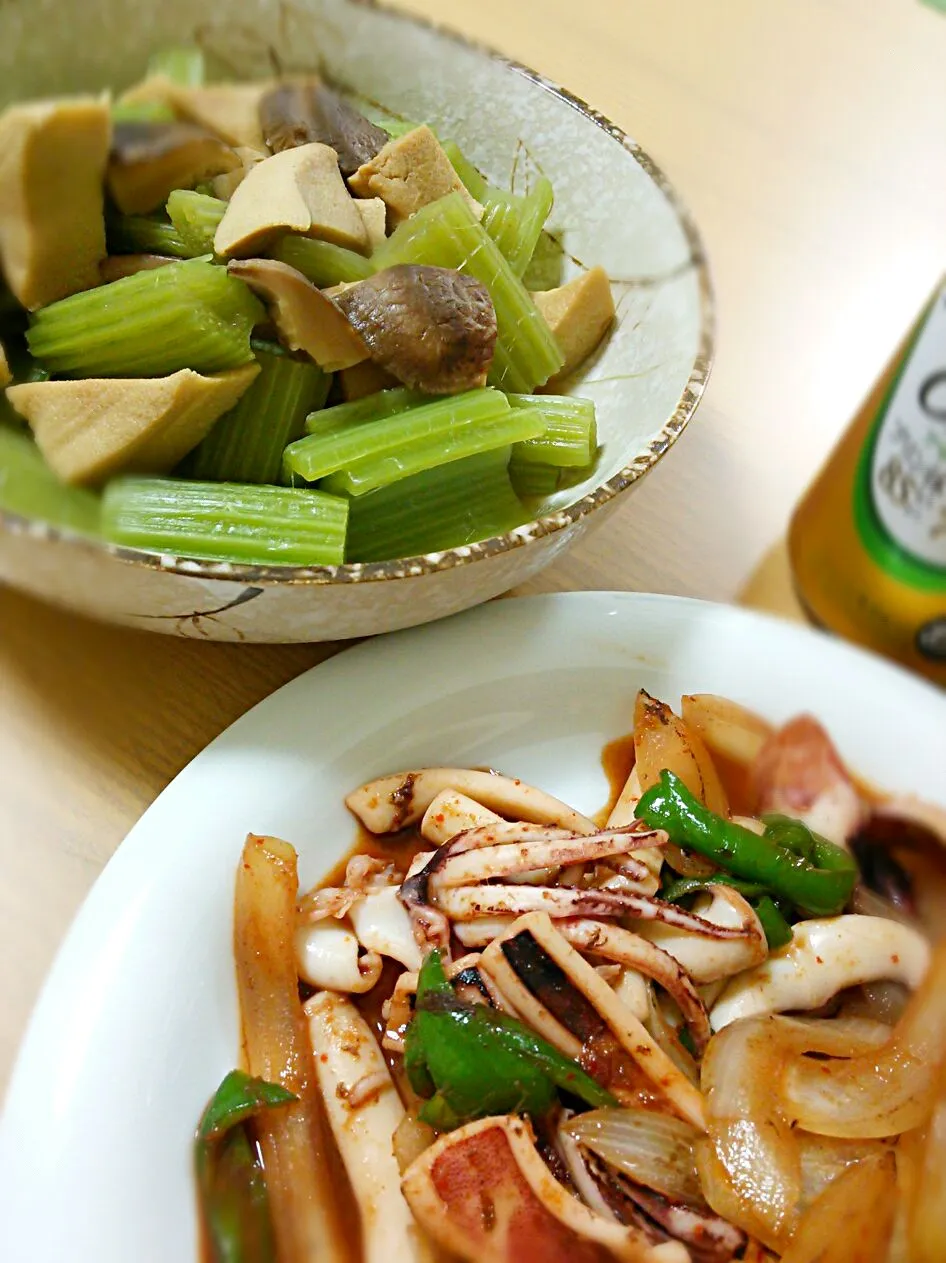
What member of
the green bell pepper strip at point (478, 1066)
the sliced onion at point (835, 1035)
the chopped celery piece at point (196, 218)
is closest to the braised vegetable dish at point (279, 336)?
the chopped celery piece at point (196, 218)

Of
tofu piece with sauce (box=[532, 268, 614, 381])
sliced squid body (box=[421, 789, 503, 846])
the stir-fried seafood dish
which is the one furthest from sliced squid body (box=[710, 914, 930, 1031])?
tofu piece with sauce (box=[532, 268, 614, 381])

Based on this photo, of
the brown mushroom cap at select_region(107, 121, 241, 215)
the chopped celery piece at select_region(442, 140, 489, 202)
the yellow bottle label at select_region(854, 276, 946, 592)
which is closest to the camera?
the brown mushroom cap at select_region(107, 121, 241, 215)

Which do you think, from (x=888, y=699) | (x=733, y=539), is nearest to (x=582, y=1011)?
(x=888, y=699)

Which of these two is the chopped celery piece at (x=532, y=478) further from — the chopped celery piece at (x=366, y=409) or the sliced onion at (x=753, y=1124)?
the sliced onion at (x=753, y=1124)

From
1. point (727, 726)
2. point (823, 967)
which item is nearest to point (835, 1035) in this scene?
point (823, 967)

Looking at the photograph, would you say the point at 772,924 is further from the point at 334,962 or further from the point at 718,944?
the point at 334,962

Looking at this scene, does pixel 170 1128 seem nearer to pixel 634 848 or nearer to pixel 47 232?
pixel 634 848

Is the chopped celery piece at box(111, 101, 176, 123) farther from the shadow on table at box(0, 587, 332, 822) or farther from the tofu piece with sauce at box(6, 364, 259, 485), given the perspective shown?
the shadow on table at box(0, 587, 332, 822)
